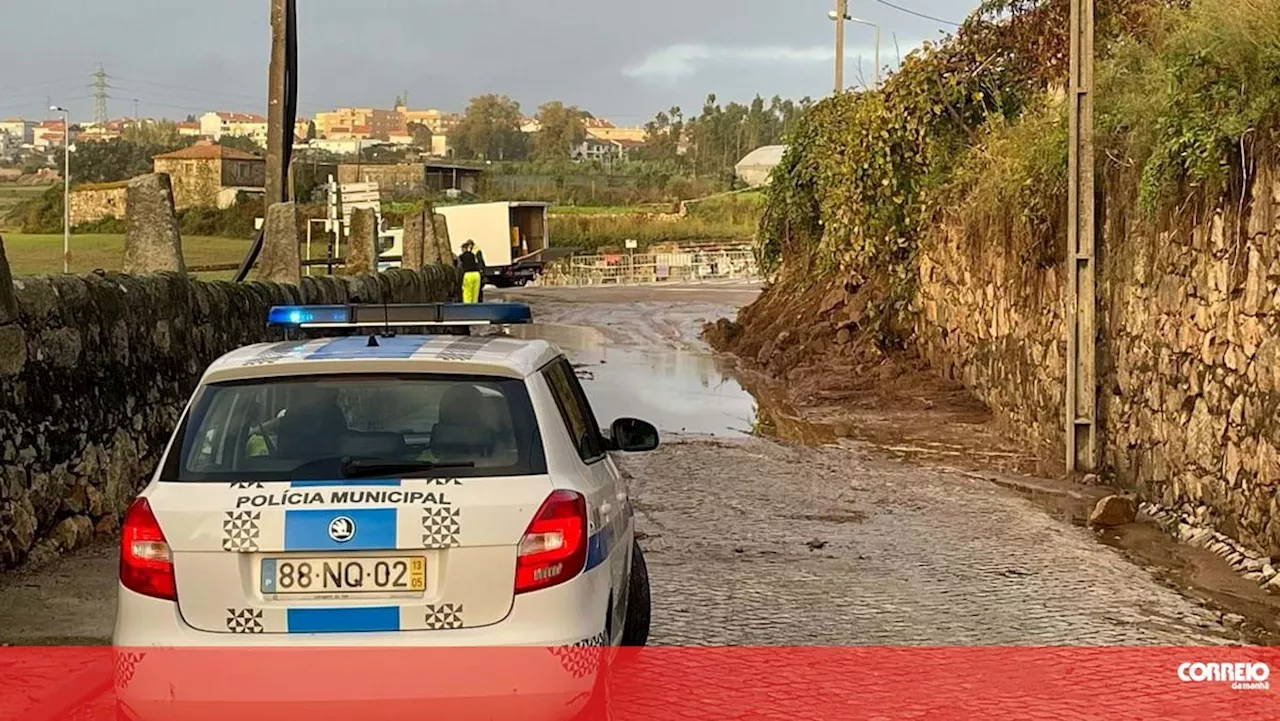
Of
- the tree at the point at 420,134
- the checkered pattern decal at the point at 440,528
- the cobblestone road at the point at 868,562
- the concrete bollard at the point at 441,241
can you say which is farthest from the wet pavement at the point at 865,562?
the tree at the point at 420,134

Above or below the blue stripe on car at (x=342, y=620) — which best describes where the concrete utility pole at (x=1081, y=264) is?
above

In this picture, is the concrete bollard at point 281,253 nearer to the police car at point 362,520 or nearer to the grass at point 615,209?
the police car at point 362,520

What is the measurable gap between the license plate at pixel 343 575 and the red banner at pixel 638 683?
19 cm

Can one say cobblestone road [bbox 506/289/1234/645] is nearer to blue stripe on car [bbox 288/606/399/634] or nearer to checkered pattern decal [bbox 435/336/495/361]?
checkered pattern decal [bbox 435/336/495/361]

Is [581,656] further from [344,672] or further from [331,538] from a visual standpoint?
[331,538]

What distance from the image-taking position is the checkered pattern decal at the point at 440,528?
16.1ft

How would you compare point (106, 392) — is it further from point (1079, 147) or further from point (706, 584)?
point (1079, 147)

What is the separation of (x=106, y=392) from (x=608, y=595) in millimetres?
5955

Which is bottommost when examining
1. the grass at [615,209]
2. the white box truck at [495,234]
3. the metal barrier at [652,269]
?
the metal barrier at [652,269]

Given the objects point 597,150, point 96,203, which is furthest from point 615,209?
Answer: point 597,150

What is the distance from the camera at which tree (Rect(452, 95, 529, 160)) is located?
15688 cm

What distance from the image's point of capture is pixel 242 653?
4.87 m

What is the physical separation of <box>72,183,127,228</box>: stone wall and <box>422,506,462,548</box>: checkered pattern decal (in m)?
63.9

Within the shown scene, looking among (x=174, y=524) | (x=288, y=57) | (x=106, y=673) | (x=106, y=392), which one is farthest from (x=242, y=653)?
(x=288, y=57)
